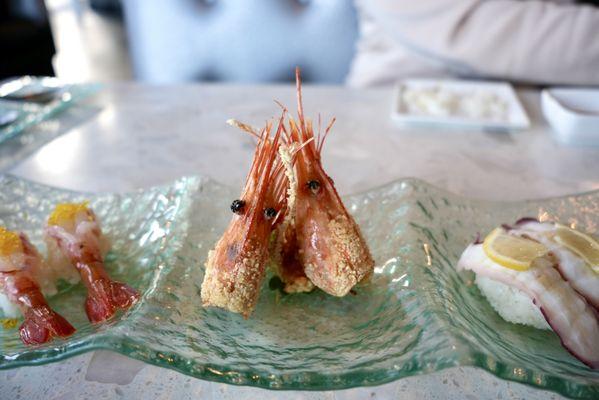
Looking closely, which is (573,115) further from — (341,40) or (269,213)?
(341,40)

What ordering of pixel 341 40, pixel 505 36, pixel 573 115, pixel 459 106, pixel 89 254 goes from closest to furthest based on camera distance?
pixel 89 254 < pixel 573 115 < pixel 459 106 < pixel 505 36 < pixel 341 40

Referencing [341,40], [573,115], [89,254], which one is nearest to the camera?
[89,254]

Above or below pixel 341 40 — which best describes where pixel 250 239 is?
above

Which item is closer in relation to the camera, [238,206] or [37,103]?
[238,206]

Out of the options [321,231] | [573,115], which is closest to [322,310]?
[321,231]

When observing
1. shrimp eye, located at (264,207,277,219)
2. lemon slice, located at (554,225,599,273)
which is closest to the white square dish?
lemon slice, located at (554,225,599,273)

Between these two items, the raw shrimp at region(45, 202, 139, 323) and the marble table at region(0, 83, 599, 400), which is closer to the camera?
the raw shrimp at region(45, 202, 139, 323)

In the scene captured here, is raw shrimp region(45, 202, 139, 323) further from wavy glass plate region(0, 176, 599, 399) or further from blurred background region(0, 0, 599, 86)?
blurred background region(0, 0, 599, 86)

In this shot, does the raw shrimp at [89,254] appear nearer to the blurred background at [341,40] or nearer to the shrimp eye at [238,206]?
the shrimp eye at [238,206]
